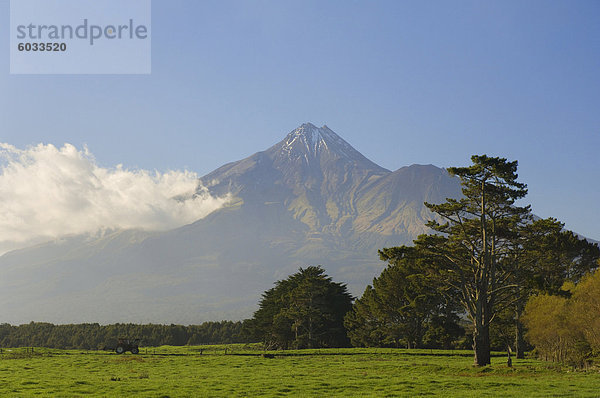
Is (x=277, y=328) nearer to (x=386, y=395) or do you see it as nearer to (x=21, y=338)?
(x=386, y=395)

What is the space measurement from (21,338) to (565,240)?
120 m

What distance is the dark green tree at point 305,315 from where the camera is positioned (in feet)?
263

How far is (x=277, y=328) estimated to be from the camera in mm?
82875

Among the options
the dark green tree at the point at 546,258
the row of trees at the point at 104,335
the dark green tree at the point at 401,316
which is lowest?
the row of trees at the point at 104,335

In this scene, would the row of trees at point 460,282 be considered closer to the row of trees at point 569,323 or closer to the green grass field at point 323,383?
the row of trees at point 569,323

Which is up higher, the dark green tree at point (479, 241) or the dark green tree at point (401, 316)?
the dark green tree at point (479, 241)

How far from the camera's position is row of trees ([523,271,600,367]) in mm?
41594

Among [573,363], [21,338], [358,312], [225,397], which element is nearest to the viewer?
[225,397]

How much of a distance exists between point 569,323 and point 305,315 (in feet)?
134

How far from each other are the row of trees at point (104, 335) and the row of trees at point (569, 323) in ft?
265

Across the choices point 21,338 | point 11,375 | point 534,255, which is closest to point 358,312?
point 534,255

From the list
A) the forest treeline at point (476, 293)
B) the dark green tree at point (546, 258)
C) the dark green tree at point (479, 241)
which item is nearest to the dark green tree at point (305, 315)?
the forest treeline at point (476, 293)

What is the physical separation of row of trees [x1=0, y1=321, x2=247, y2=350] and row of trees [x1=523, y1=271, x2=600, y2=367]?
8092cm

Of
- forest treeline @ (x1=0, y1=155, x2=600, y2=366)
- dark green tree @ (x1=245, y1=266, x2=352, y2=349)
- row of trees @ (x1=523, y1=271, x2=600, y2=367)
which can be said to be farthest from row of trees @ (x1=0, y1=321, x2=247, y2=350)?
row of trees @ (x1=523, y1=271, x2=600, y2=367)
